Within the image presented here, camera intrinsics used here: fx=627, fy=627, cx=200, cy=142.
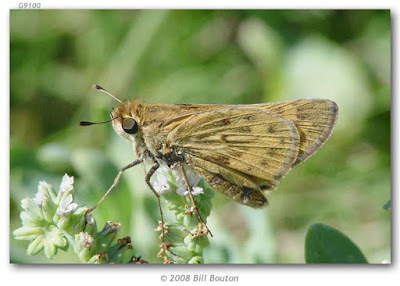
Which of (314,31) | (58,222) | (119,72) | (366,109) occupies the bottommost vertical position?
(58,222)

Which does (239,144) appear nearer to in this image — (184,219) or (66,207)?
(184,219)

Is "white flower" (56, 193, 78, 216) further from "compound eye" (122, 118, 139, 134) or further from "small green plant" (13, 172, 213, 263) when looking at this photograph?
"compound eye" (122, 118, 139, 134)

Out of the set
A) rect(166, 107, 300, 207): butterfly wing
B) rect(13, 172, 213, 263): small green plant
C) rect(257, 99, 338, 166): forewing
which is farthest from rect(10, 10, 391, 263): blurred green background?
rect(257, 99, 338, 166): forewing

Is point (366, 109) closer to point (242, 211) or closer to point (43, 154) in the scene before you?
point (242, 211)

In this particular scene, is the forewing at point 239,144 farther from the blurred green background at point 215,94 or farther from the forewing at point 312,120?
the blurred green background at point 215,94

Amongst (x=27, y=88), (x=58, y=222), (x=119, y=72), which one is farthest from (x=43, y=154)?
(x=58, y=222)
